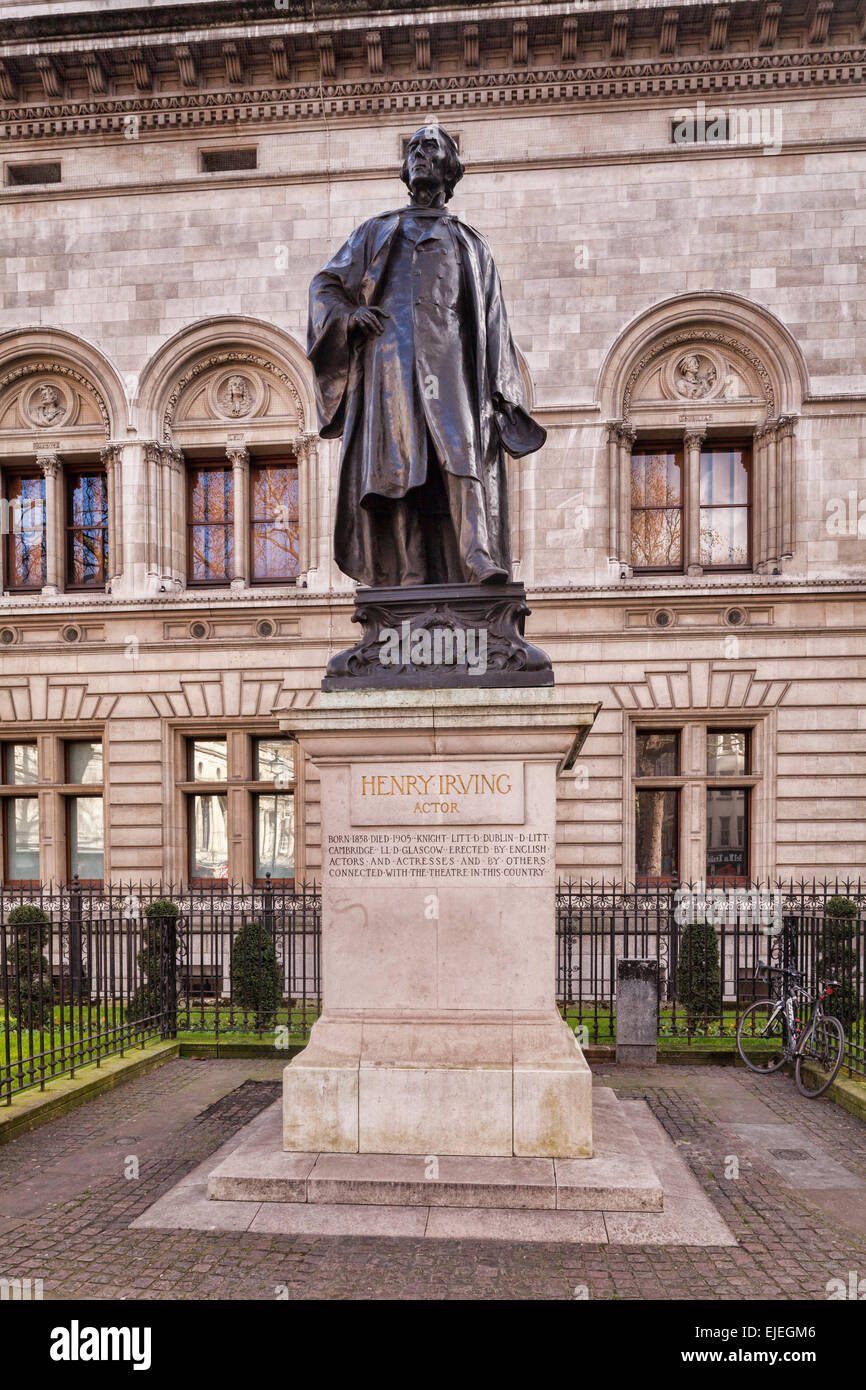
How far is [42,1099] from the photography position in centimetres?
800

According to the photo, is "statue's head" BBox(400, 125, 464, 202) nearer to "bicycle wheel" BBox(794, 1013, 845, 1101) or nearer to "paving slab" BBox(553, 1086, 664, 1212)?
"paving slab" BBox(553, 1086, 664, 1212)

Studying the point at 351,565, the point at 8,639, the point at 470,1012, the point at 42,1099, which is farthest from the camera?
Result: the point at 8,639

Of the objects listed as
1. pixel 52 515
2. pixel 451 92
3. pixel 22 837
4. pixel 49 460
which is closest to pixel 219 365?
pixel 49 460

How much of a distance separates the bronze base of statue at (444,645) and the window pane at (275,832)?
44.9ft

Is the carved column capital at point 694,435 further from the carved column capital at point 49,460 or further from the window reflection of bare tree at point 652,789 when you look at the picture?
the carved column capital at point 49,460

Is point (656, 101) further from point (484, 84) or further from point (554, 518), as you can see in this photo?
point (554, 518)

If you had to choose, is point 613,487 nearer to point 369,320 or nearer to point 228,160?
point 228,160

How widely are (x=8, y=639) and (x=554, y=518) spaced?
11.8m

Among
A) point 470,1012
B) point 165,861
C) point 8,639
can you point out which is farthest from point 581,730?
point 8,639

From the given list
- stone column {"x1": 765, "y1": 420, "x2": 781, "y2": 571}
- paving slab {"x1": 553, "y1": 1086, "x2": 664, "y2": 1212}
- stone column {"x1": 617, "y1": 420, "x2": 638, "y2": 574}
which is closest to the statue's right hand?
paving slab {"x1": 553, "y1": 1086, "x2": 664, "y2": 1212}

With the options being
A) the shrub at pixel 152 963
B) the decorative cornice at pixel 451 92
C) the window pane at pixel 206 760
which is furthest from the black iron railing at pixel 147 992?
the decorative cornice at pixel 451 92

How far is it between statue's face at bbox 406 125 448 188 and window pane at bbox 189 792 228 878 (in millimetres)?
14875

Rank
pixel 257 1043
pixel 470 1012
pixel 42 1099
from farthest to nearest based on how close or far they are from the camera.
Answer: pixel 257 1043, pixel 42 1099, pixel 470 1012

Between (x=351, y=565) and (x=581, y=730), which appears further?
(x=351, y=565)
